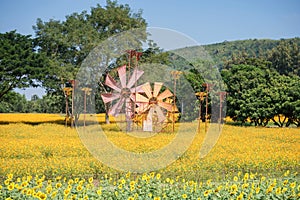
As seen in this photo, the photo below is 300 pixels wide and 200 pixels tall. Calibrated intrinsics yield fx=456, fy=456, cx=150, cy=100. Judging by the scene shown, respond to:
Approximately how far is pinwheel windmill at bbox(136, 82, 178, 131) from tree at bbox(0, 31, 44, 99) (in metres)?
11.4

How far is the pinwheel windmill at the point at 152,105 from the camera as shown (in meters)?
19.1

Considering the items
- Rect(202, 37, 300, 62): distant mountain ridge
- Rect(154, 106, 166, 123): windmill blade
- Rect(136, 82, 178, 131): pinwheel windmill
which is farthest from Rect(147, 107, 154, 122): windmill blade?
Rect(202, 37, 300, 62): distant mountain ridge

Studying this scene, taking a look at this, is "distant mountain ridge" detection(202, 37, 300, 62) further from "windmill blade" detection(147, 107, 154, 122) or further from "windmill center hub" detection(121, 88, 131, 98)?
"windmill center hub" detection(121, 88, 131, 98)

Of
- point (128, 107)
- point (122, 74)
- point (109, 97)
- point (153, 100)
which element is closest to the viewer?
point (122, 74)

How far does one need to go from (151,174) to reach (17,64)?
20.7 metres

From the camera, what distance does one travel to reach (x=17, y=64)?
28.4 meters

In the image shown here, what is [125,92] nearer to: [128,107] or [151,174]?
[128,107]

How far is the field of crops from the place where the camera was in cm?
689

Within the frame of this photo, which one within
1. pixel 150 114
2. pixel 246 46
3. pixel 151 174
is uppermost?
pixel 246 46

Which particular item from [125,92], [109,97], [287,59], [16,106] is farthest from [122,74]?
[287,59]

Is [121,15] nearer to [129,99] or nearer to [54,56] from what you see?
[54,56]

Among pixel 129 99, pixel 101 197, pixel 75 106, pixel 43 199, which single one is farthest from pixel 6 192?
pixel 75 106

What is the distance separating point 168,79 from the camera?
2406 cm

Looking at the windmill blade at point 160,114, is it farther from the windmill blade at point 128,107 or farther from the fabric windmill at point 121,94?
the fabric windmill at point 121,94
